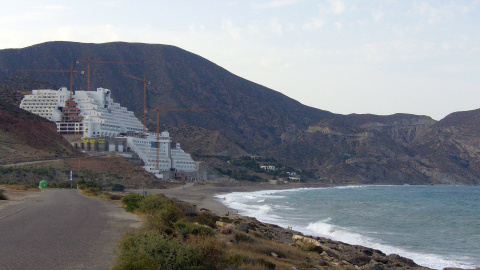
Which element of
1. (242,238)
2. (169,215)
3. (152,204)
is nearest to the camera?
(242,238)

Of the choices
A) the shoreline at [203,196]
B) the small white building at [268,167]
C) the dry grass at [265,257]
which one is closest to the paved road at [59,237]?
the dry grass at [265,257]

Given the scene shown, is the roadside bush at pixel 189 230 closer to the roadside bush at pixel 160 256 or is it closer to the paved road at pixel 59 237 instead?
the paved road at pixel 59 237

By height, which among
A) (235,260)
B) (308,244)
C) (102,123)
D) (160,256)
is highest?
(102,123)

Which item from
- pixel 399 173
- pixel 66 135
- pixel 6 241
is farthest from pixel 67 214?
pixel 399 173

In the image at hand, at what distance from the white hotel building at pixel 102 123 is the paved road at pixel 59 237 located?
5916cm

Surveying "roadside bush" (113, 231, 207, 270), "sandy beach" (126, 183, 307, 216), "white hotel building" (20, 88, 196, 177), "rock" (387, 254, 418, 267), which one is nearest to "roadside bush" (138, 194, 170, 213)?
"rock" (387, 254, 418, 267)

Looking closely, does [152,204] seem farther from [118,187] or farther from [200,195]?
[200,195]

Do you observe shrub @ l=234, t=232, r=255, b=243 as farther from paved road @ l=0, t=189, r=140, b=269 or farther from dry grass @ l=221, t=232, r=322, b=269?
paved road @ l=0, t=189, r=140, b=269

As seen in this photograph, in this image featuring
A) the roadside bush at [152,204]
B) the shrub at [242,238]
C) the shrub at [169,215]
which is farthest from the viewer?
the roadside bush at [152,204]

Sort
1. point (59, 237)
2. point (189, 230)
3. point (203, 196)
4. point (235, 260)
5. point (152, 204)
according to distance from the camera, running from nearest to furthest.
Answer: point (235, 260)
point (59, 237)
point (189, 230)
point (152, 204)
point (203, 196)

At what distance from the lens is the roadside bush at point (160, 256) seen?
835 cm

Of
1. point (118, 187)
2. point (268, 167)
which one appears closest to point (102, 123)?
point (118, 187)

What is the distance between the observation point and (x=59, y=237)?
12.9 metres

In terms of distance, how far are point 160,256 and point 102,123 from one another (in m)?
80.8
